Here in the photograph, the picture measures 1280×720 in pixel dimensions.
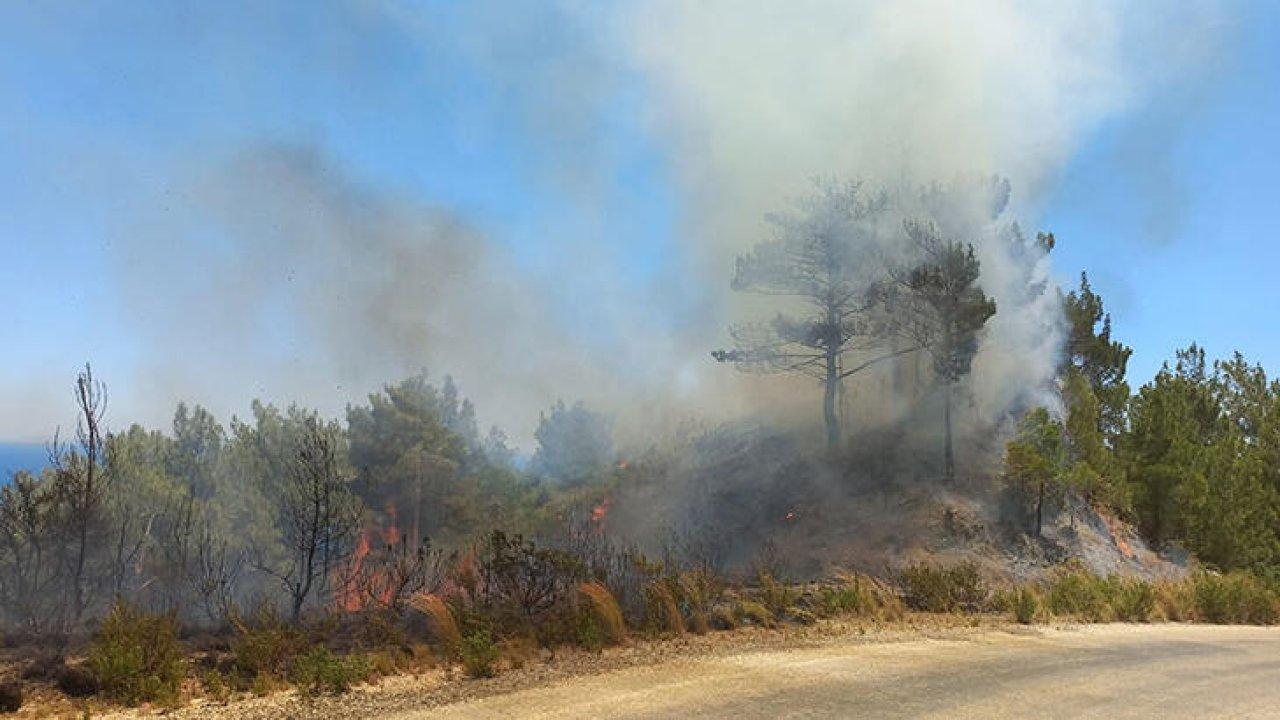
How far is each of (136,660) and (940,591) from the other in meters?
12.2

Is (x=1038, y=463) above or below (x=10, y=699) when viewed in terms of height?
above

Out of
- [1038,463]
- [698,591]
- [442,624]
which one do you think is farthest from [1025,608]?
[1038,463]

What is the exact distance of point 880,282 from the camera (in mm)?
28078

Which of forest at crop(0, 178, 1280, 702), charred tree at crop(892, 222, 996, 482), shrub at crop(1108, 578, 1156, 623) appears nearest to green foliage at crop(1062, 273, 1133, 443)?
forest at crop(0, 178, 1280, 702)

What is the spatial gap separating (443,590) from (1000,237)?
88.4 ft

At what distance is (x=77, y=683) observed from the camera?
7160 mm

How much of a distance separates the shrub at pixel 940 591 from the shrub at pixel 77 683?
471 inches

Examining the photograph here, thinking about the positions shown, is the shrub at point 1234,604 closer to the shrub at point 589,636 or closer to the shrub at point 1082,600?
the shrub at point 1082,600

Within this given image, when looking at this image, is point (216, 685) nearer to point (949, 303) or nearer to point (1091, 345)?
point (949, 303)

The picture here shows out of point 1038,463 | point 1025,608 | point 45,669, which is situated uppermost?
point 1038,463

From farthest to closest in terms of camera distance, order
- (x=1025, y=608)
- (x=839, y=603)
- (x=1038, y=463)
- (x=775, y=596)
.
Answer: (x=1038, y=463), (x=1025, y=608), (x=839, y=603), (x=775, y=596)

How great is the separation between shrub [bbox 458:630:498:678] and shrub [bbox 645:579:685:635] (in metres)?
2.47

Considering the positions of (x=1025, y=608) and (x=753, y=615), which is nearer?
(x=753, y=615)

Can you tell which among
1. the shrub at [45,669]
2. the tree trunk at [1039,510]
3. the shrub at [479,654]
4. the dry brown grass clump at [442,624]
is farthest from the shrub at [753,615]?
the tree trunk at [1039,510]
